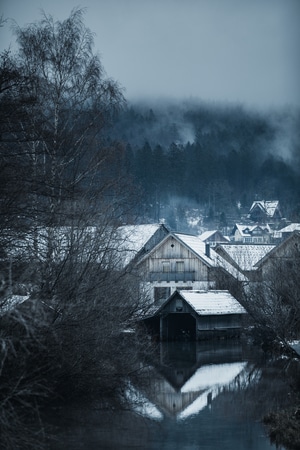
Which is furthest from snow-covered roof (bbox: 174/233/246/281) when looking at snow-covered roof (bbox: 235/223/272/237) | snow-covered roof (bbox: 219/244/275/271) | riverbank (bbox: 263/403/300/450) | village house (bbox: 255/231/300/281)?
snow-covered roof (bbox: 235/223/272/237)

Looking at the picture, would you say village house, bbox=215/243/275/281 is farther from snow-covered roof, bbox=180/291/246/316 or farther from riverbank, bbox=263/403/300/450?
riverbank, bbox=263/403/300/450

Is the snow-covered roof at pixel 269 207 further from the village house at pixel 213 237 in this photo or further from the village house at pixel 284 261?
the village house at pixel 284 261

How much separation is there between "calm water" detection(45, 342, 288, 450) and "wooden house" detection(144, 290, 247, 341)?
1149 centimetres

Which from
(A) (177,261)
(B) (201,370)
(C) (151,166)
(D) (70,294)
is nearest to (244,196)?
(C) (151,166)

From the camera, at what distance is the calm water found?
1736 centimetres

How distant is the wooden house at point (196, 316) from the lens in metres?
44.2

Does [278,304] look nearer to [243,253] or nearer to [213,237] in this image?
[243,253]

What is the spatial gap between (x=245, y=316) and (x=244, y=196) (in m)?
122

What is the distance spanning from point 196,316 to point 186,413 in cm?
2308

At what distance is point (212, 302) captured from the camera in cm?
4528

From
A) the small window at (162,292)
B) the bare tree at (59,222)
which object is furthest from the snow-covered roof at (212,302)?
the bare tree at (59,222)

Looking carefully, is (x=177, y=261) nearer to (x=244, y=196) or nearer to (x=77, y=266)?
(x=77, y=266)

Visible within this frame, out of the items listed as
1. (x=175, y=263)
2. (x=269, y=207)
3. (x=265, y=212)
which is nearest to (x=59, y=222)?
(x=175, y=263)

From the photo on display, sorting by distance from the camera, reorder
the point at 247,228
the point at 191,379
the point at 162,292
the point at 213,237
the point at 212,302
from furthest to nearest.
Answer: the point at 247,228
the point at 213,237
the point at 162,292
the point at 212,302
the point at 191,379
